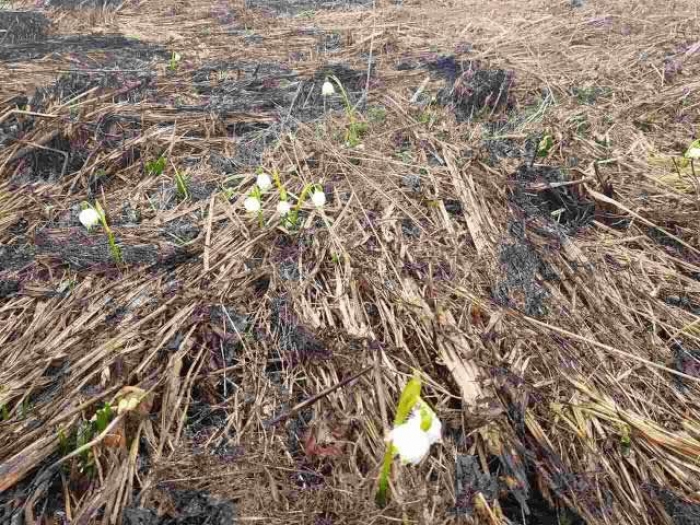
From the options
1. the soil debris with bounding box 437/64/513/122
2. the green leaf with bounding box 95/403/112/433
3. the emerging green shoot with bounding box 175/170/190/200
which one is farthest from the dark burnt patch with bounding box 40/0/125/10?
the green leaf with bounding box 95/403/112/433

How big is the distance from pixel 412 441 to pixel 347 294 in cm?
80

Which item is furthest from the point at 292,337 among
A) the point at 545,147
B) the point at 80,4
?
the point at 80,4

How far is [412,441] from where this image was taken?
1.05 meters

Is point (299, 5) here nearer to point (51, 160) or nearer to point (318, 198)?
point (51, 160)

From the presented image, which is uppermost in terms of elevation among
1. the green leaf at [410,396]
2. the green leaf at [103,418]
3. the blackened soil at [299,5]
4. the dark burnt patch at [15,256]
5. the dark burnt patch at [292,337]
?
the green leaf at [410,396]

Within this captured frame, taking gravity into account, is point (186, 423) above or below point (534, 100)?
below

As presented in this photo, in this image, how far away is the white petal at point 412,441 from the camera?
3.43ft

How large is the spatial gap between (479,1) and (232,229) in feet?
18.1

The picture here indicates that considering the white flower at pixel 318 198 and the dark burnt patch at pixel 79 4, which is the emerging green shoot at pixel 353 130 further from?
the dark burnt patch at pixel 79 4

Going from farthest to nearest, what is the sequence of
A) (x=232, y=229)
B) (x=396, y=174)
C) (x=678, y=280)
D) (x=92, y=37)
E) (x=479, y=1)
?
(x=479, y=1) < (x=92, y=37) < (x=396, y=174) < (x=232, y=229) < (x=678, y=280)

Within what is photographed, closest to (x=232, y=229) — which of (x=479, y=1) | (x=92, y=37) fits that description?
(x=92, y=37)

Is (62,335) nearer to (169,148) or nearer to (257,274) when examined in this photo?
(257,274)

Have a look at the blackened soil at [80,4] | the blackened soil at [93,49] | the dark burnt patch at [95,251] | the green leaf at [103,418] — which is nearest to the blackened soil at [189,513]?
the green leaf at [103,418]

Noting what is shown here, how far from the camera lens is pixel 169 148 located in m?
2.70
